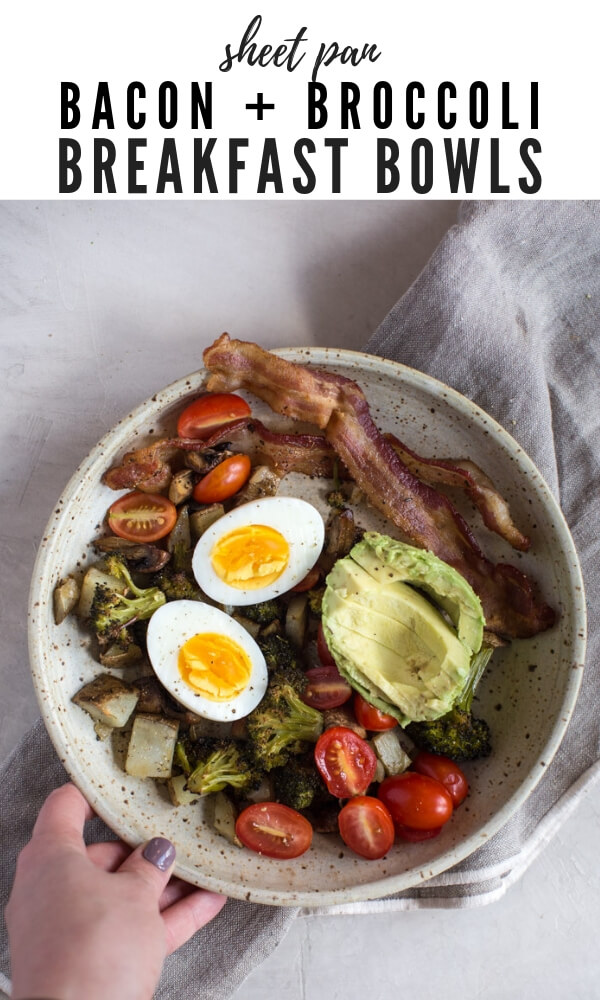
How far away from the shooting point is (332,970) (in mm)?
3363

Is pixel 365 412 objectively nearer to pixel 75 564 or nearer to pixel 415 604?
pixel 415 604

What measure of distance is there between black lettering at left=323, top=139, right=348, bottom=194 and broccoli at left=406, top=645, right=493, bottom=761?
7.20 ft

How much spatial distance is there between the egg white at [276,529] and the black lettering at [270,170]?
1.56m

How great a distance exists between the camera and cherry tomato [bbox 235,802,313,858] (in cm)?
289

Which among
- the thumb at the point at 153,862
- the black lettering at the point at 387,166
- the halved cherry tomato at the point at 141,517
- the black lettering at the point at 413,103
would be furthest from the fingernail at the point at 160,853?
the black lettering at the point at 413,103

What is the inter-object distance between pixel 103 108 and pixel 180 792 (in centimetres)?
295

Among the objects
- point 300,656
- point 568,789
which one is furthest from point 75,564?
point 568,789

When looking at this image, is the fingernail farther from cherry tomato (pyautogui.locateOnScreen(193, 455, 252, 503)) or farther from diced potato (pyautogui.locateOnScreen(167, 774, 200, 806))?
cherry tomato (pyautogui.locateOnScreen(193, 455, 252, 503))

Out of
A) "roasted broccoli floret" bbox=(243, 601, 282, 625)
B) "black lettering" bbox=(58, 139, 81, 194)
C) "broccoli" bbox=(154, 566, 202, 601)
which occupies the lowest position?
"roasted broccoli floret" bbox=(243, 601, 282, 625)

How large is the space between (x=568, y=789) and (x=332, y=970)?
4.20 ft

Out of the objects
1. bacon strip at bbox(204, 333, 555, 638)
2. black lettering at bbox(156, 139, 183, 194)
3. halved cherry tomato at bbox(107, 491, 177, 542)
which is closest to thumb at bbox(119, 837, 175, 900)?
halved cherry tomato at bbox(107, 491, 177, 542)

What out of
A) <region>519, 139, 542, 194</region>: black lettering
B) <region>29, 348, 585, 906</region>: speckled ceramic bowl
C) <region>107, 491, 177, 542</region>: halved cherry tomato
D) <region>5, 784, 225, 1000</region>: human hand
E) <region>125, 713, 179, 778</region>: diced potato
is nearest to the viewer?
<region>5, 784, 225, 1000</region>: human hand

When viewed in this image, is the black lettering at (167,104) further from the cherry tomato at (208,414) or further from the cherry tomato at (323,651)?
the cherry tomato at (323,651)

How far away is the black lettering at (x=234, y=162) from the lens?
3559 millimetres
